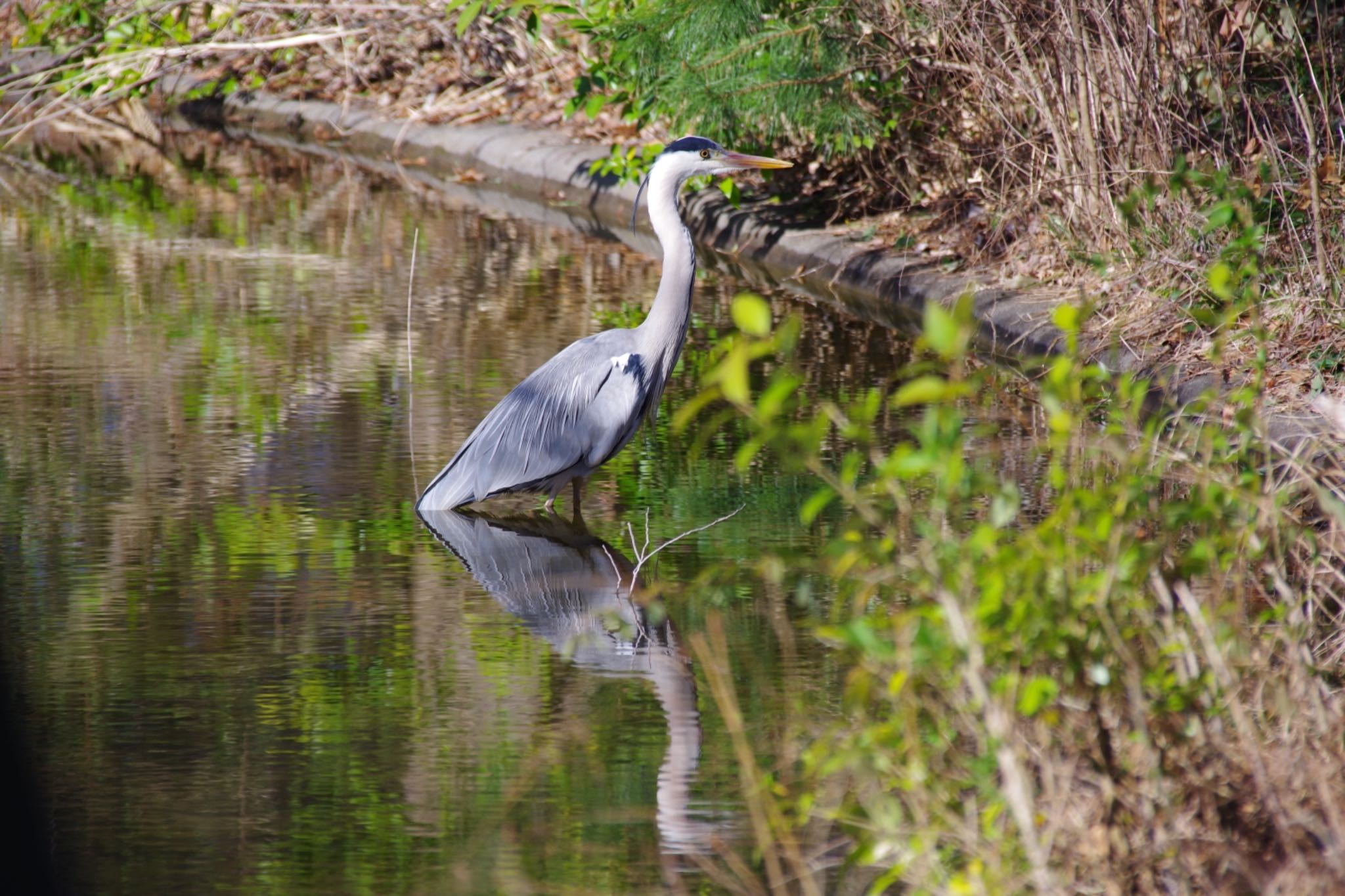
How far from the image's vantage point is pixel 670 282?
682cm

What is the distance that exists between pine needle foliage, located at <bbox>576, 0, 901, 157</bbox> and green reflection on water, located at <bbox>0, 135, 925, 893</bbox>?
44.1 inches

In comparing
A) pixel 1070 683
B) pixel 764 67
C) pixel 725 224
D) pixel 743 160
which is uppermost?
pixel 764 67

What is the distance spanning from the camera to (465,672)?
5148 mm

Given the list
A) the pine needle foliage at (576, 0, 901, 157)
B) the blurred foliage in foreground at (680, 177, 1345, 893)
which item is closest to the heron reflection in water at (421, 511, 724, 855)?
the blurred foliage in foreground at (680, 177, 1345, 893)

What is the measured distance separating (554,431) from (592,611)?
98 centimetres

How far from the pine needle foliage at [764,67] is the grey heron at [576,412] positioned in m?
3.74

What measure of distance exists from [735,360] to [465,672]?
2.52 metres

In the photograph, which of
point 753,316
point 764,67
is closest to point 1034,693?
point 753,316

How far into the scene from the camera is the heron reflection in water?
4406mm

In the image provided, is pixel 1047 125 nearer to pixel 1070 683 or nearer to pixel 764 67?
pixel 764 67

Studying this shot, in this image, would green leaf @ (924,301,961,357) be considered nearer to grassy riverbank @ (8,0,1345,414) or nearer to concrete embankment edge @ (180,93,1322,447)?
concrete embankment edge @ (180,93,1322,447)

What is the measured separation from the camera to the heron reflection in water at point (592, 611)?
14.5ft

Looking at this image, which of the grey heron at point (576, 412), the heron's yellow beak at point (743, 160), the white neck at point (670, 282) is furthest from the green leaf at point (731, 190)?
the grey heron at point (576, 412)

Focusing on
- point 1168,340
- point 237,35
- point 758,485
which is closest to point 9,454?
point 758,485
